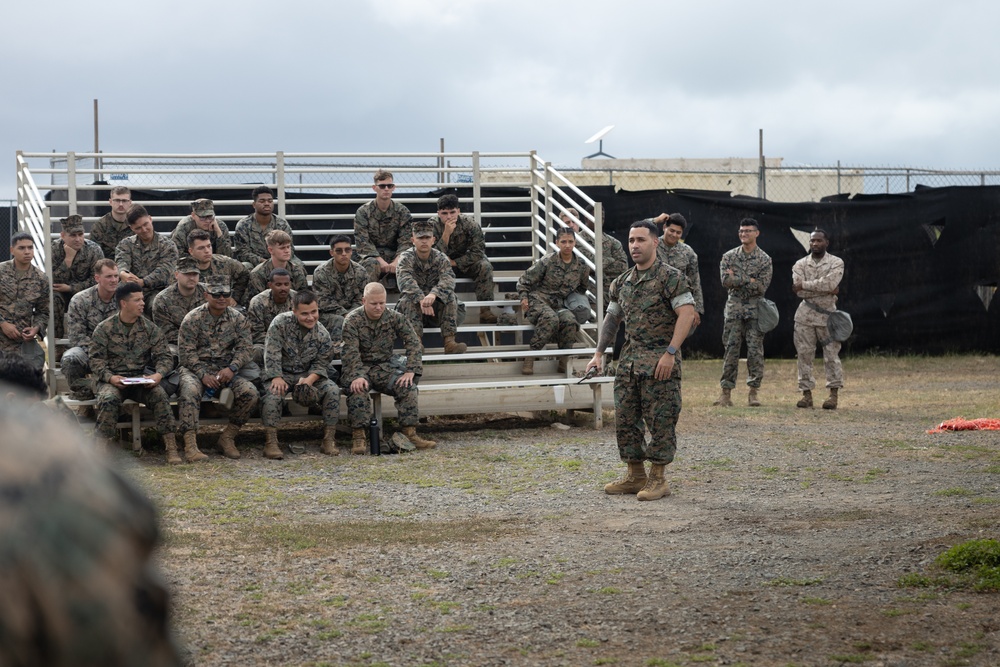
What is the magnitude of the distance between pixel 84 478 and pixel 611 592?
4.88 m

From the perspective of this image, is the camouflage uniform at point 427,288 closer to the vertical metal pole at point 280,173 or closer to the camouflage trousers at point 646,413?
the vertical metal pole at point 280,173

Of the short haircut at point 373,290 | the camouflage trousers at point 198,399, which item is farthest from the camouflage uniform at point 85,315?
the short haircut at point 373,290

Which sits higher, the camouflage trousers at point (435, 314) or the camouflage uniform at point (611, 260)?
the camouflage uniform at point (611, 260)

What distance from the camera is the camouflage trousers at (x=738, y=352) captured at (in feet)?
42.3

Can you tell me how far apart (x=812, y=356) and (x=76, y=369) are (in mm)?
7515

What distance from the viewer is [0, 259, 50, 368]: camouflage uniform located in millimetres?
11008

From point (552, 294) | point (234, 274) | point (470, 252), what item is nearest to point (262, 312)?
point (234, 274)

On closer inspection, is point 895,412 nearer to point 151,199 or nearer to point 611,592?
point 611,592

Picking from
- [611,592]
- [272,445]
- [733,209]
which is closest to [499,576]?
[611,592]

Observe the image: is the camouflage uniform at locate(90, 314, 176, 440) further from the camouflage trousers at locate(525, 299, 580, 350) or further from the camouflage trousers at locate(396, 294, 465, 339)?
the camouflage trousers at locate(525, 299, 580, 350)

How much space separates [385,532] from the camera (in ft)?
23.7

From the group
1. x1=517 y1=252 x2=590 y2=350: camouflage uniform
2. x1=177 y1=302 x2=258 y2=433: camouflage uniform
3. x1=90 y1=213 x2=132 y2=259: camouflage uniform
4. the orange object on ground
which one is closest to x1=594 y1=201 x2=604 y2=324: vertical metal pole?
x1=517 y1=252 x2=590 y2=350: camouflage uniform

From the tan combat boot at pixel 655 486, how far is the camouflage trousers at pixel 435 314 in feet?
12.7

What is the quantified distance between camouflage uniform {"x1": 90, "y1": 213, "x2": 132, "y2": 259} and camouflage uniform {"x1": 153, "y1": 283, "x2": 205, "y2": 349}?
1655 mm
